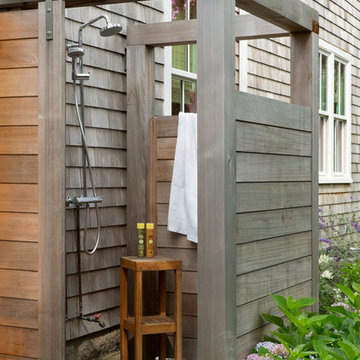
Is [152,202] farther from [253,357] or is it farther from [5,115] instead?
[253,357]

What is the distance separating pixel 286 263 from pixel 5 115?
5.53 ft

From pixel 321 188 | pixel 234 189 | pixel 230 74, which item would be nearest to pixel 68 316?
pixel 234 189

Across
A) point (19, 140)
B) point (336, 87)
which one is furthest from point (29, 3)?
point (336, 87)

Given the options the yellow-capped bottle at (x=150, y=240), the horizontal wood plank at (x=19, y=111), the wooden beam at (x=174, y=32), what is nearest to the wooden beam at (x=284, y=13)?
the wooden beam at (x=174, y=32)

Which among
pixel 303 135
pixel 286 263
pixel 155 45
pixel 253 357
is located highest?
pixel 155 45

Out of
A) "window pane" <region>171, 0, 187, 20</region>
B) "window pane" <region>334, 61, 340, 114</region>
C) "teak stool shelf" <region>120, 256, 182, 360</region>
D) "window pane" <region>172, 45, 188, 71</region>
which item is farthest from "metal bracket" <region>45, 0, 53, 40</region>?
"window pane" <region>334, 61, 340, 114</region>

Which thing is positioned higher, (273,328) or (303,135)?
(303,135)

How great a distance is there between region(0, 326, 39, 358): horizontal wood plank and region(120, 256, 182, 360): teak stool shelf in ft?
2.18

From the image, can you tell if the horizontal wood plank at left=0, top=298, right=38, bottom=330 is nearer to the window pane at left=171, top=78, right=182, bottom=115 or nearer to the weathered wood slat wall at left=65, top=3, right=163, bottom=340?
the weathered wood slat wall at left=65, top=3, right=163, bottom=340

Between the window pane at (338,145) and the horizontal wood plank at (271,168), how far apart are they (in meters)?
4.82

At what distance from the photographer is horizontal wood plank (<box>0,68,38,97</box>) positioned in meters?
3.67

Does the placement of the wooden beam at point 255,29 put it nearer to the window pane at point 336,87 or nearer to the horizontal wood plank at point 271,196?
the horizontal wood plank at point 271,196

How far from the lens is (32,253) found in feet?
12.1

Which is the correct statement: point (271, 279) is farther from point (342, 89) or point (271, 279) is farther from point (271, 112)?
point (342, 89)
